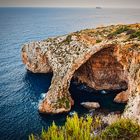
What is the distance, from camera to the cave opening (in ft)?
242

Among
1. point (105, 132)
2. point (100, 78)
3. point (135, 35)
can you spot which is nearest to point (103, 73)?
point (100, 78)

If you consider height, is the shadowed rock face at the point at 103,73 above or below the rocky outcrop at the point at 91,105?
above

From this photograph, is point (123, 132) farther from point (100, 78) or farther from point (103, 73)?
point (103, 73)

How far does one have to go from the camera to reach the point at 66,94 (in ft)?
220

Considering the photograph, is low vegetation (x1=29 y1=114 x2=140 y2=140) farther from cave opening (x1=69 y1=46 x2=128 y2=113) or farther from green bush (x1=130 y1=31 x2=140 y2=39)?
green bush (x1=130 y1=31 x2=140 y2=39)

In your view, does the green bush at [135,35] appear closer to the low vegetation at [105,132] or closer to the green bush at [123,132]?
the low vegetation at [105,132]

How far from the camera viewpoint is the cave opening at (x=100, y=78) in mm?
73875

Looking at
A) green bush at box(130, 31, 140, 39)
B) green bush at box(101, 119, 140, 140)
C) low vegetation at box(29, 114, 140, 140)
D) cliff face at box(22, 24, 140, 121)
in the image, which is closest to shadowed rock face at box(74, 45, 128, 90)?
cliff face at box(22, 24, 140, 121)

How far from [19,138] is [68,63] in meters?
23.6

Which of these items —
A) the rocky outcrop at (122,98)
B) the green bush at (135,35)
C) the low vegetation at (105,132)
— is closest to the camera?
the low vegetation at (105,132)

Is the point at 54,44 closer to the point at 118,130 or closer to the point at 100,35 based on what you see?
the point at 100,35

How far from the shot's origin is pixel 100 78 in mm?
77062

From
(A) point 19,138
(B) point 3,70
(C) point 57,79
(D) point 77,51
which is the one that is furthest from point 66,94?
(B) point 3,70

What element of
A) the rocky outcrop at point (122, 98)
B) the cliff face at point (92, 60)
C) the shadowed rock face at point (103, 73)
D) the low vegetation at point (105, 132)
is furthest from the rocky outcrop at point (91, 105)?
the low vegetation at point (105, 132)
